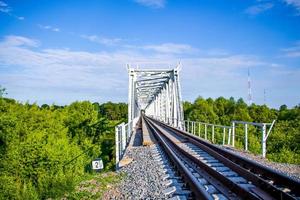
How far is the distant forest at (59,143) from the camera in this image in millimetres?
34156

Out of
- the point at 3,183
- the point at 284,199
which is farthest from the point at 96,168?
the point at 3,183

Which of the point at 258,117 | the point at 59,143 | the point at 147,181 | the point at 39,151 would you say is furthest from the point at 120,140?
the point at 258,117

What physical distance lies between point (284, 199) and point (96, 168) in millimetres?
6490

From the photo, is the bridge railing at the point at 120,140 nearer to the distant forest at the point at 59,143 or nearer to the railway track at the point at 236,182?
the distant forest at the point at 59,143

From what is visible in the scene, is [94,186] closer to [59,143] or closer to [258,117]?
[59,143]

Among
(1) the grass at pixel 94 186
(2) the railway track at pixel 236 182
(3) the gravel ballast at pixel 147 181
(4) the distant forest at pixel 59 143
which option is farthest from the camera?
(4) the distant forest at pixel 59 143

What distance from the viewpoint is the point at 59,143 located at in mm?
49500

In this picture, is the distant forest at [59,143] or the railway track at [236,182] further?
the distant forest at [59,143]

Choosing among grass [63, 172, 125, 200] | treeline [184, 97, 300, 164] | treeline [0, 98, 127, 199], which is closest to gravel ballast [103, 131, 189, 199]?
grass [63, 172, 125, 200]

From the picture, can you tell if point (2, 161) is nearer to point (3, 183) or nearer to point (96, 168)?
point (3, 183)

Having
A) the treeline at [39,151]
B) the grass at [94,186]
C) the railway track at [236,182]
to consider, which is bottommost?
the treeline at [39,151]

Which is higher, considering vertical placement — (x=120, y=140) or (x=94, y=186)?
(x=120, y=140)

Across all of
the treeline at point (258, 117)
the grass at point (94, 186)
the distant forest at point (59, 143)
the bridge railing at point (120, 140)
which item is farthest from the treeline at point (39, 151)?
the treeline at point (258, 117)

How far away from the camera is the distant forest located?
112ft
